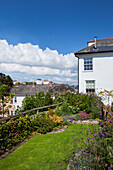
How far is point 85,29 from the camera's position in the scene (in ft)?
36.3

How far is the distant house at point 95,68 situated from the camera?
14.0 metres

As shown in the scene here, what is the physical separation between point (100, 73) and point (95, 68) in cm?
76

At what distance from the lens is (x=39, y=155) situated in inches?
147

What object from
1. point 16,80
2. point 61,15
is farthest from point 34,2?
point 16,80

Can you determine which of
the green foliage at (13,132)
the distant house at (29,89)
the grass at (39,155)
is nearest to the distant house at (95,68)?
the green foliage at (13,132)

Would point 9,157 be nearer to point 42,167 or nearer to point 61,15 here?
point 42,167

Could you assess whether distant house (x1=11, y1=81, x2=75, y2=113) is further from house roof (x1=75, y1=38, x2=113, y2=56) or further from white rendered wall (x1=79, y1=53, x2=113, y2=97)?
house roof (x1=75, y1=38, x2=113, y2=56)

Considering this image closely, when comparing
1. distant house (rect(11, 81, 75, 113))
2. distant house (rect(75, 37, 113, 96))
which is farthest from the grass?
distant house (rect(11, 81, 75, 113))

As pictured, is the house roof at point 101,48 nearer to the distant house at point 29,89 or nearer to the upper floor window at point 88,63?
the upper floor window at point 88,63

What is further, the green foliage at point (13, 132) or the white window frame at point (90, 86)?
the white window frame at point (90, 86)

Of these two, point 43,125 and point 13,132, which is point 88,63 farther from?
point 13,132

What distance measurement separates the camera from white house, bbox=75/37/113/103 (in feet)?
45.9

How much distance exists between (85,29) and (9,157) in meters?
10.7

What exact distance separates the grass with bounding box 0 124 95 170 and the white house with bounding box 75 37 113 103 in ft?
33.3
